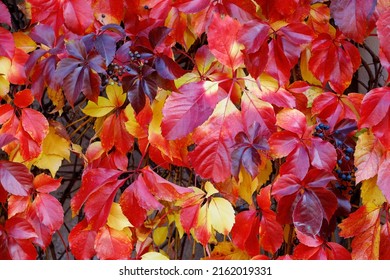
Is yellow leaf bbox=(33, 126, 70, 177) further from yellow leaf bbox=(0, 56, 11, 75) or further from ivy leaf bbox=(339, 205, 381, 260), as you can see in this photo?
ivy leaf bbox=(339, 205, 381, 260)

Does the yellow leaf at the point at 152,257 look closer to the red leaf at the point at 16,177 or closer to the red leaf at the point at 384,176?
the red leaf at the point at 16,177

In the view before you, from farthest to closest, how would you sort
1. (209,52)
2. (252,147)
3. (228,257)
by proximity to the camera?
(228,257)
(209,52)
(252,147)

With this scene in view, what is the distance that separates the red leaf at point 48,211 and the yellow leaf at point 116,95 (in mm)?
239

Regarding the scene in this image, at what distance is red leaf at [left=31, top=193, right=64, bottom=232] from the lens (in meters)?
1.07

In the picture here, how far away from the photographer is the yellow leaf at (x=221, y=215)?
3.27 feet

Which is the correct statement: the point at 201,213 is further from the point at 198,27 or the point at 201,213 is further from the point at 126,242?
the point at 198,27

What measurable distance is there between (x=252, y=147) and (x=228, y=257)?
1.03 ft

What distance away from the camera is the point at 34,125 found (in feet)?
3.48

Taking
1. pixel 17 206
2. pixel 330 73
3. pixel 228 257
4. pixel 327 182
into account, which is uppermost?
pixel 330 73

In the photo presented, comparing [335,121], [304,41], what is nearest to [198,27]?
[304,41]

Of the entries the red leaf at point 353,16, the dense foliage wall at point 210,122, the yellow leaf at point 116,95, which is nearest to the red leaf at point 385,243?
the dense foliage wall at point 210,122

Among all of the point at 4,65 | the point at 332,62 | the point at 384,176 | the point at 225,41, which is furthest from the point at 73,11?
the point at 384,176
